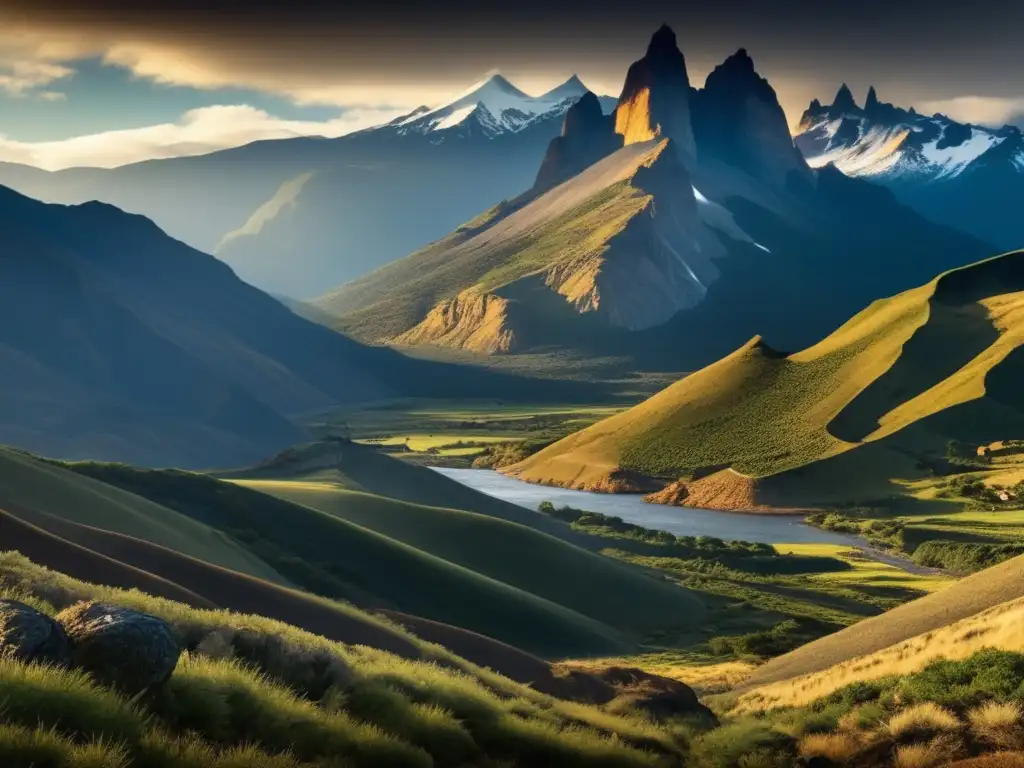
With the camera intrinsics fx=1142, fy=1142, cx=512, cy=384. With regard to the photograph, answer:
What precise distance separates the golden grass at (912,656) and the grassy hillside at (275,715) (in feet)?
17.3

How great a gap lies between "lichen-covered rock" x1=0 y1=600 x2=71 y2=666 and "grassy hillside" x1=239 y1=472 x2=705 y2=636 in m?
56.0

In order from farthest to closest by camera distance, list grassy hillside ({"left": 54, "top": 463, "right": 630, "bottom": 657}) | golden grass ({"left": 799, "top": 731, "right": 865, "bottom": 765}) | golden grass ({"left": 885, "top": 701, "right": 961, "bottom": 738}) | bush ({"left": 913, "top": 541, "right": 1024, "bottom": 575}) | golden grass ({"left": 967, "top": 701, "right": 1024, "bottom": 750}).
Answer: bush ({"left": 913, "top": 541, "right": 1024, "bottom": 575}), grassy hillside ({"left": 54, "top": 463, "right": 630, "bottom": 657}), golden grass ({"left": 799, "top": 731, "right": 865, "bottom": 765}), golden grass ({"left": 885, "top": 701, "right": 961, "bottom": 738}), golden grass ({"left": 967, "top": 701, "right": 1024, "bottom": 750})

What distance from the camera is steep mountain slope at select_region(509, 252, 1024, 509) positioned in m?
142

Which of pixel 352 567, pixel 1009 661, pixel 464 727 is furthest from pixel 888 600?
pixel 464 727

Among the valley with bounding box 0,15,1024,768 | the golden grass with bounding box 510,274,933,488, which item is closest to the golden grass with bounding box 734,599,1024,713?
the valley with bounding box 0,15,1024,768

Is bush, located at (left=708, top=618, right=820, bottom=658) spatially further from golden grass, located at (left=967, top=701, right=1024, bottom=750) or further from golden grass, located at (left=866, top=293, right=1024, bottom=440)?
golden grass, located at (left=866, top=293, right=1024, bottom=440)

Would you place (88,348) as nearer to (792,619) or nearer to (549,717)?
(792,619)

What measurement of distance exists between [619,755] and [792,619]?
173ft

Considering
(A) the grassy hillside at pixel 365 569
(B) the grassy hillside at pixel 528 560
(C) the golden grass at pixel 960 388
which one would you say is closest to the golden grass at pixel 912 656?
(A) the grassy hillside at pixel 365 569

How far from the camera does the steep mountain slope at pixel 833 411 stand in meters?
142

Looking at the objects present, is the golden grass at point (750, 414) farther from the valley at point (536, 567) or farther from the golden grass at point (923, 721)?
the golden grass at point (923, 721)

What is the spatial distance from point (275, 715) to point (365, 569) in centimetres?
4629

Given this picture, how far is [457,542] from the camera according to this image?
7756 centimetres

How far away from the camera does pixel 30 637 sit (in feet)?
44.3
